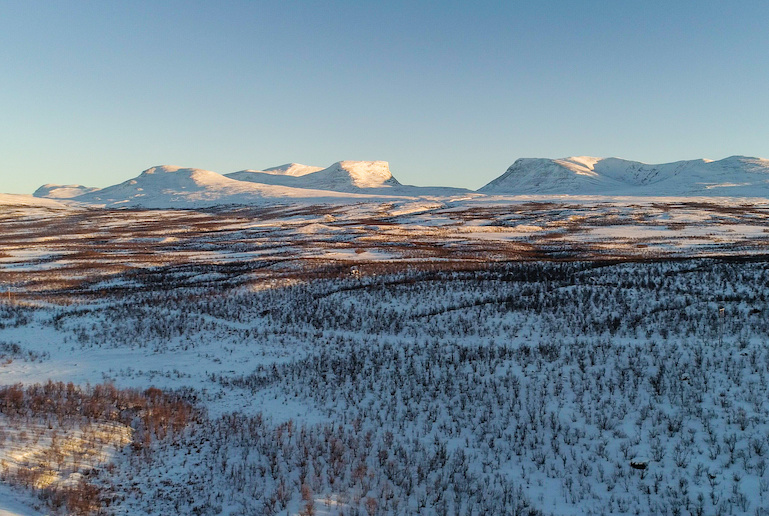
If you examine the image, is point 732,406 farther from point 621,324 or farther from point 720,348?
point 621,324

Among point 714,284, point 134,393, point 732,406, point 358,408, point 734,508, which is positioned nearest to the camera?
point 734,508

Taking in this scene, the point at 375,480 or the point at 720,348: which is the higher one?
the point at 720,348

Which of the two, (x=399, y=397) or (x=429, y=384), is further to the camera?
(x=429, y=384)

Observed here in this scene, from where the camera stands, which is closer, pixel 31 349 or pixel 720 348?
pixel 720 348

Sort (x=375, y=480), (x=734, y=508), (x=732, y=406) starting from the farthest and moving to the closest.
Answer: (x=732, y=406)
(x=375, y=480)
(x=734, y=508)

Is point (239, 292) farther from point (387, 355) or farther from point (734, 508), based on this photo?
point (734, 508)

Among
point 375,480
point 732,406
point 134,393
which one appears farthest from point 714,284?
point 134,393
